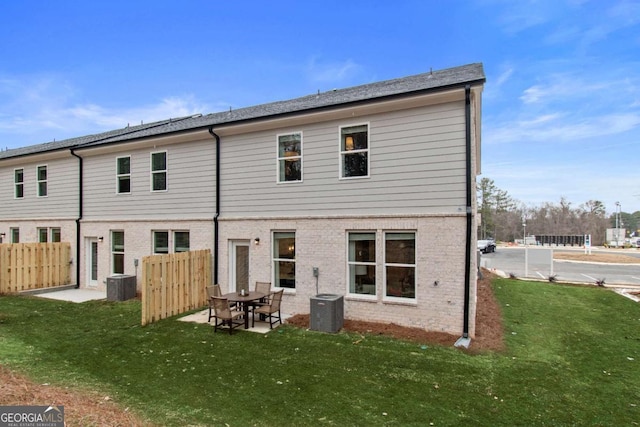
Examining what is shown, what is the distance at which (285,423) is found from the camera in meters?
4.09

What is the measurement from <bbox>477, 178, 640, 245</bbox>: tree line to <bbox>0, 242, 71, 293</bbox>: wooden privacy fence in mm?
61603

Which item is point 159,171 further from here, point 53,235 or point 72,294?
point 53,235

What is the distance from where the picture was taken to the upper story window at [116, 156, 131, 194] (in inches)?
499

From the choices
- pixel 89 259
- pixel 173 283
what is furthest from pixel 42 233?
pixel 173 283

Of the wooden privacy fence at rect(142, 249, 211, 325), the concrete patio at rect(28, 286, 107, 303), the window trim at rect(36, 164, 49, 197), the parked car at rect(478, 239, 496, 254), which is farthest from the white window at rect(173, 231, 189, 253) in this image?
the parked car at rect(478, 239, 496, 254)

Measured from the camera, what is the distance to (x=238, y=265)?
10.6m

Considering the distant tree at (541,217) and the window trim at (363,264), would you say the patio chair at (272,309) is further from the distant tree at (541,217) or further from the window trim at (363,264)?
the distant tree at (541,217)

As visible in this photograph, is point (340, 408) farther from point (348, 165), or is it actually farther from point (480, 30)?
point (480, 30)

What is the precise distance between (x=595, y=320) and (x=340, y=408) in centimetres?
898

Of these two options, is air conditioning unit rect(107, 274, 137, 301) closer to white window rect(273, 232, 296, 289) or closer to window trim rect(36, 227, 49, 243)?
white window rect(273, 232, 296, 289)

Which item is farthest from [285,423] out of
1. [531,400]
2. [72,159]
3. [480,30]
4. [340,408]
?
[480,30]

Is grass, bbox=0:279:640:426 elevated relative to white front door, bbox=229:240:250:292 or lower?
lower

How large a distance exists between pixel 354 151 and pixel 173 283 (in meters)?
6.27

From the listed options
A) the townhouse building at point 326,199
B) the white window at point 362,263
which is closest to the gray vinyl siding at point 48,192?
the townhouse building at point 326,199
